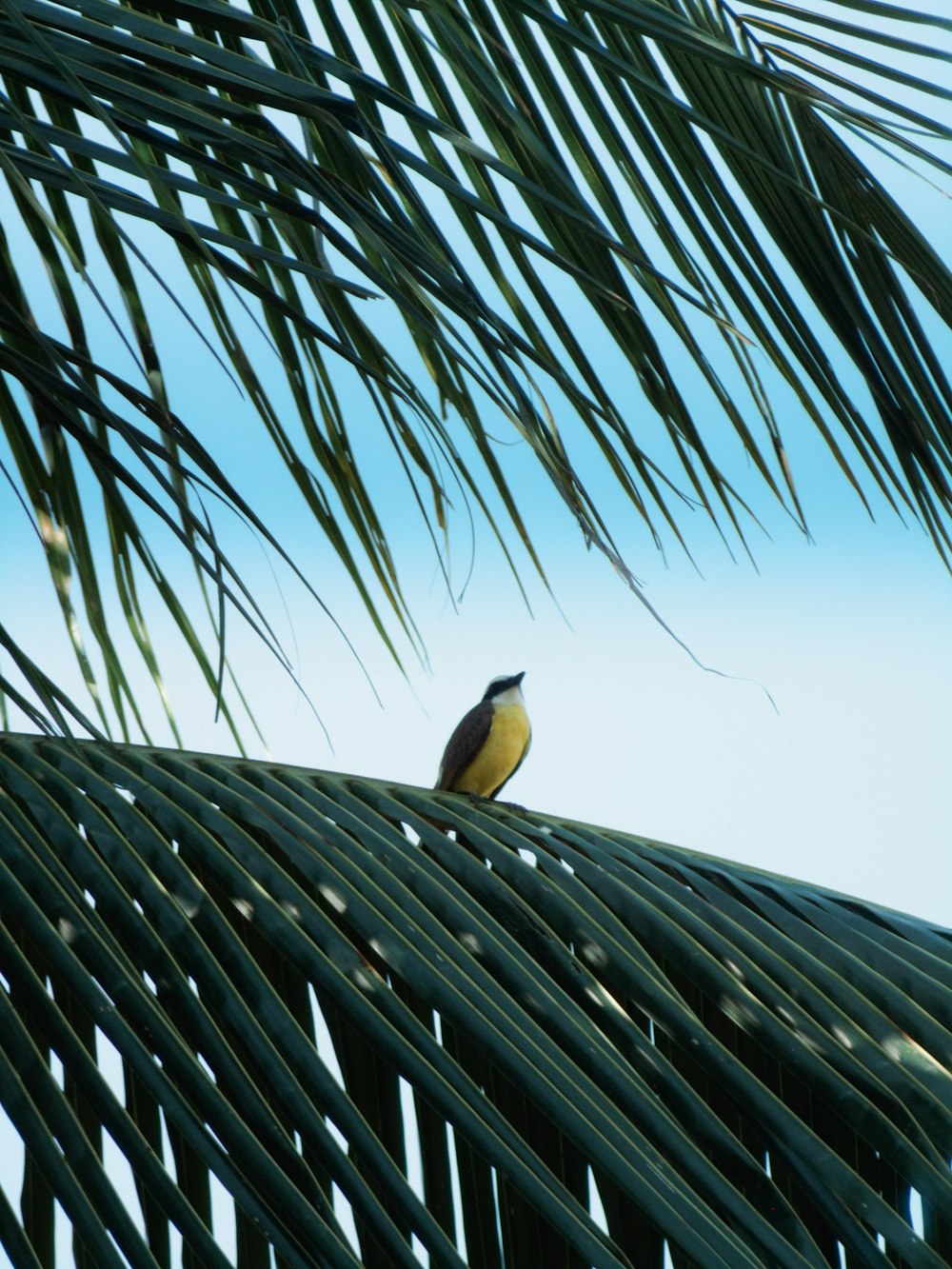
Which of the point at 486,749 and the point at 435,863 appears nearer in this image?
the point at 435,863

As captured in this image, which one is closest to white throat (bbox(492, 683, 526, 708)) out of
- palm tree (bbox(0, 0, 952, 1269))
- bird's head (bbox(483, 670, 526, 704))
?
bird's head (bbox(483, 670, 526, 704))

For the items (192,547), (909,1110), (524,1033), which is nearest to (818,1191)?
(909,1110)

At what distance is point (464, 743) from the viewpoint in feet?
18.5

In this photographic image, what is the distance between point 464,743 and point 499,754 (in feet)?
0.51

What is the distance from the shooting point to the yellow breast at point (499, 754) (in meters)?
5.57

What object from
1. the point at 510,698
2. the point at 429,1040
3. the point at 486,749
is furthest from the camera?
the point at 510,698

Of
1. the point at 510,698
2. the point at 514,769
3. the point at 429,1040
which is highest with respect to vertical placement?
the point at 510,698

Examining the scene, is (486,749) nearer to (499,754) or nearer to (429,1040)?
(499,754)

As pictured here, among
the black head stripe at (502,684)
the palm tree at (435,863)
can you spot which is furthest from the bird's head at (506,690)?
the palm tree at (435,863)

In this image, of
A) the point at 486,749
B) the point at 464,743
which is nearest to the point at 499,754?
the point at 486,749

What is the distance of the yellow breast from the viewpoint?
18.3ft

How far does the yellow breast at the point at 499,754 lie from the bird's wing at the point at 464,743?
21mm

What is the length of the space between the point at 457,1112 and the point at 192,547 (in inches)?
20.2

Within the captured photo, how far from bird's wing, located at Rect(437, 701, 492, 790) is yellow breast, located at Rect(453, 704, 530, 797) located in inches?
0.8
